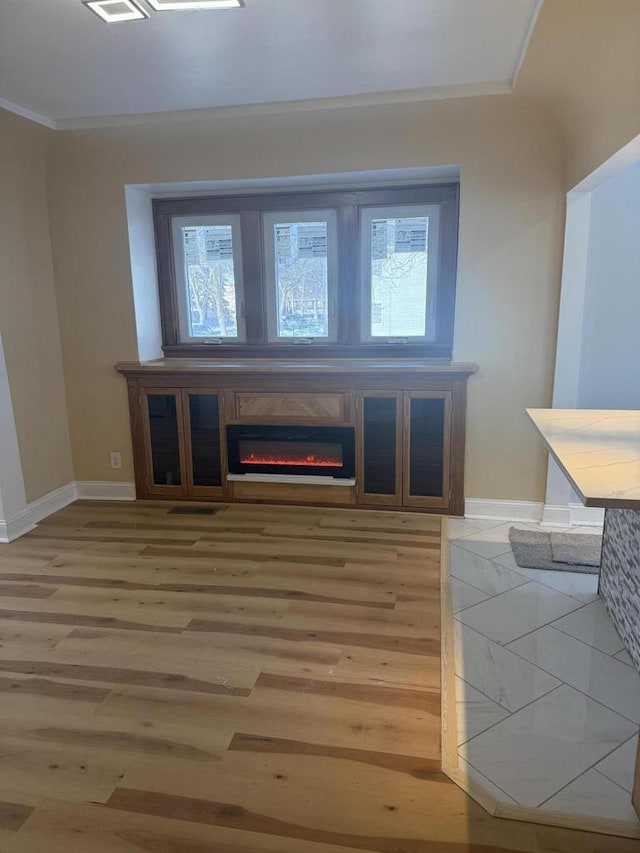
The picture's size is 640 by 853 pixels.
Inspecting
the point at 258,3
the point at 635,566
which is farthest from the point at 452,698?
the point at 258,3

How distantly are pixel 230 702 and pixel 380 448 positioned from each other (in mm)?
2125

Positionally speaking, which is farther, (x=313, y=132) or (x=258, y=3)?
(x=313, y=132)

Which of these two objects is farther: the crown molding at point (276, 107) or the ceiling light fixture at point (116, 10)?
the crown molding at point (276, 107)

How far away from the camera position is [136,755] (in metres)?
1.90

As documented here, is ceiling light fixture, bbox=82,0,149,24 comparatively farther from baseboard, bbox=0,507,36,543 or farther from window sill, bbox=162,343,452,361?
baseboard, bbox=0,507,36,543

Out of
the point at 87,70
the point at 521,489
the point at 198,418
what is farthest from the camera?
the point at 198,418

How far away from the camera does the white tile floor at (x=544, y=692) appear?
69.7 inches

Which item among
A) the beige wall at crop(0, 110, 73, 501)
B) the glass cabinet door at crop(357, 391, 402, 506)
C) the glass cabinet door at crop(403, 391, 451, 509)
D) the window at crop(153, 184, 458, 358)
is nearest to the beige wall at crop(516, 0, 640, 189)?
the window at crop(153, 184, 458, 358)

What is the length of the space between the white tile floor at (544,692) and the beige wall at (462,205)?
1.11m

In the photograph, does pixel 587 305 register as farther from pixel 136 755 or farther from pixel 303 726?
pixel 136 755

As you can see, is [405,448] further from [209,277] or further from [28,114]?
[28,114]

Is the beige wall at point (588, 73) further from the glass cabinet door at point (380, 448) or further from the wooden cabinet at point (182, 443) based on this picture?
the wooden cabinet at point (182, 443)

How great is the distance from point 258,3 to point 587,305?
94.3 inches

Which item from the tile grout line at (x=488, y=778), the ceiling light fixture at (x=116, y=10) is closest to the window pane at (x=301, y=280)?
the ceiling light fixture at (x=116, y=10)
